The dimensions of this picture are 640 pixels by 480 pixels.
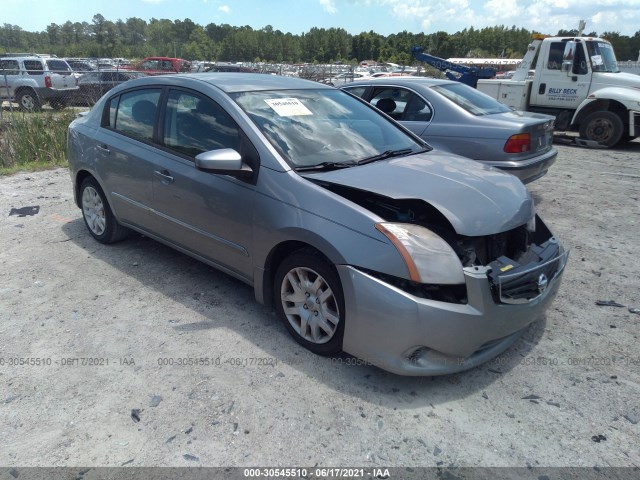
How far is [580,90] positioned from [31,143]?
37.3 feet

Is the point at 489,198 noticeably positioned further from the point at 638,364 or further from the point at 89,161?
the point at 89,161

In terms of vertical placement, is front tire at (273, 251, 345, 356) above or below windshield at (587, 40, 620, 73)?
below

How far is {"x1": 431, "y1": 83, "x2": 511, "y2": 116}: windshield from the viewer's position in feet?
21.1

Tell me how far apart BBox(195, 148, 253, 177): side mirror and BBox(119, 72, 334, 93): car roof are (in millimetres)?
717

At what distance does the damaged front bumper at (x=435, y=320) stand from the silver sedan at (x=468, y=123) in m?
3.35

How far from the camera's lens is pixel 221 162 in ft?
10.6

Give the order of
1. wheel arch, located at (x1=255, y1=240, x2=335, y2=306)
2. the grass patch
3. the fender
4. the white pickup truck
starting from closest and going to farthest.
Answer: wheel arch, located at (x1=255, y1=240, x2=335, y2=306) → the grass patch → the fender → the white pickup truck

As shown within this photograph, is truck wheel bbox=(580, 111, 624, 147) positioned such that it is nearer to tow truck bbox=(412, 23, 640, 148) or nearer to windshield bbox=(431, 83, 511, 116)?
tow truck bbox=(412, 23, 640, 148)

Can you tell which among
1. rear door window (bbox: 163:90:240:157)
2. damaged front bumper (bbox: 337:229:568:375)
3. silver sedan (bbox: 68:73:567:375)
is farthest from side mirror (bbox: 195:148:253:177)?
damaged front bumper (bbox: 337:229:568:375)

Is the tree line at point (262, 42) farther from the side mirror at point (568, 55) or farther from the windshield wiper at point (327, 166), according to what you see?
the windshield wiper at point (327, 166)

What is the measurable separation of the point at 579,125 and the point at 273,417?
11247mm

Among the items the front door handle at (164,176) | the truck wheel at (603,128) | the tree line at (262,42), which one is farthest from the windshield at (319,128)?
the tree line at (262,42)

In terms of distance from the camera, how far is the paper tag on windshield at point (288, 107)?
3680 mm

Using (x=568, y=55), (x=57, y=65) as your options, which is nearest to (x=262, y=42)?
(x=57, y=65)
